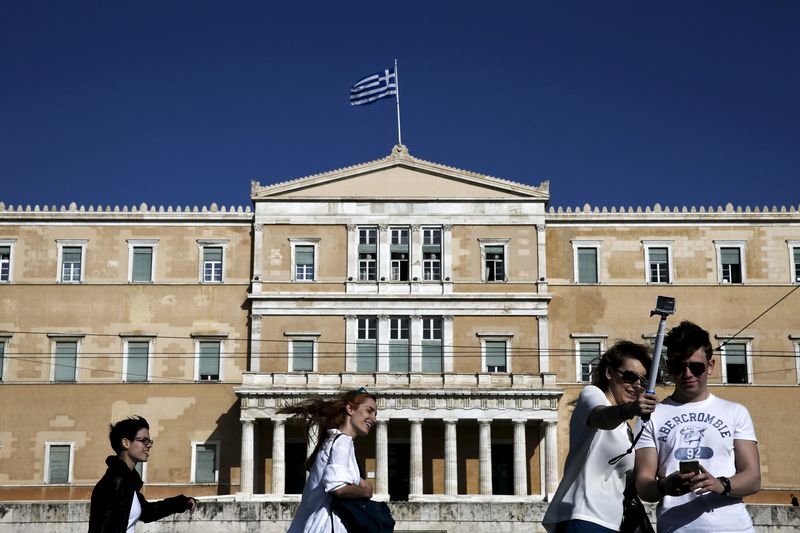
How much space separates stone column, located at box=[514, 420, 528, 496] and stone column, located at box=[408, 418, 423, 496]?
11.2 ft

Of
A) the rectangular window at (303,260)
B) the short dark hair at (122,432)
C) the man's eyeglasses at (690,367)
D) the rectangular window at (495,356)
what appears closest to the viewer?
the man's eyeglasses at (690,367)

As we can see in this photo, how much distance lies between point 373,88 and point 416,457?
15.4 m

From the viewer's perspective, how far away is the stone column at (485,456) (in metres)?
40.5

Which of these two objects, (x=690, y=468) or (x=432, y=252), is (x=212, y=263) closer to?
(x=432, y=252)

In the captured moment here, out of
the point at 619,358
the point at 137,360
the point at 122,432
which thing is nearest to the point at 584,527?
the point at 619,358

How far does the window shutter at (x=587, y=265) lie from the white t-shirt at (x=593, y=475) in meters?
38.2

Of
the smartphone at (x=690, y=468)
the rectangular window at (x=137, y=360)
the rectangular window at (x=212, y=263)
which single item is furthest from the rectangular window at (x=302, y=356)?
the smartphone at (x=690, y=468)

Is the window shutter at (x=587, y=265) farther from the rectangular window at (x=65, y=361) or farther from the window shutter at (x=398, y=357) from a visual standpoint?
the rectangular window at (x=65, y=361)

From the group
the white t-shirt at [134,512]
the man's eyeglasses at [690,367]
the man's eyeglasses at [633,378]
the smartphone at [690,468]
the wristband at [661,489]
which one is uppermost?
the man's eyeglasses at [690,367]

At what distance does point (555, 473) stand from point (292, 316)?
1153 centimetres

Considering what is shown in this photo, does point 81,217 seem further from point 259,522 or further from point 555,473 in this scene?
point 259,522

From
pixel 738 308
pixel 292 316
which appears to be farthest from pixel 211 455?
pixel 738 308

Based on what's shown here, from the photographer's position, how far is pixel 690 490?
629 centimetres

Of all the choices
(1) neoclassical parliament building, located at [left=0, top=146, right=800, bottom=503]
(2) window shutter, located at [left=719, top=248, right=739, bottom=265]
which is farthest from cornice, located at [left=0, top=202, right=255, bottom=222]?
(2) window shutter, located at [left=719, top=248, right=739, bottom=265]
